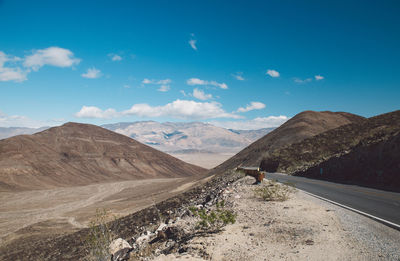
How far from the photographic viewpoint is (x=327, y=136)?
38.0m

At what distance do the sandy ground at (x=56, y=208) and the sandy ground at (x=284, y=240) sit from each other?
61.6 ft

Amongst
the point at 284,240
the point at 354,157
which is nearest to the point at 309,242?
the point at 284,240

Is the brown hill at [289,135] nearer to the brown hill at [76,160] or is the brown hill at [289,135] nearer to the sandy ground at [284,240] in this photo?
the brown hill at [76,160]

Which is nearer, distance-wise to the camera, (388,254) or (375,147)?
(388,254)

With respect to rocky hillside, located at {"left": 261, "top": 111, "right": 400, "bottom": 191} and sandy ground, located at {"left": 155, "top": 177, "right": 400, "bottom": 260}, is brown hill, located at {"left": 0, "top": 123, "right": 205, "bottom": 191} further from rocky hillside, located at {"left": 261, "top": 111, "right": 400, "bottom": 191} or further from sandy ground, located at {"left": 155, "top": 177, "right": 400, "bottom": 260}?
sandy ground, located at {"left": 155, "top": 177, "right": 400, "bottom": 260}

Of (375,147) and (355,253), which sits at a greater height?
(375,147)

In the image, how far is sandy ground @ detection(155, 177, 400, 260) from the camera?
16.1 ft

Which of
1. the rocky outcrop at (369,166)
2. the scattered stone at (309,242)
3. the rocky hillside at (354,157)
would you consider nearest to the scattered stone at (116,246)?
the scattered stone at (309,242)

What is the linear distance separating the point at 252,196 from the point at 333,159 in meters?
16.0

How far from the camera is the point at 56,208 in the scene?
42.7 metres

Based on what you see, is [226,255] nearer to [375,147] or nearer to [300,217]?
[300,217]

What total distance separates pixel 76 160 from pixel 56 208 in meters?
53.0

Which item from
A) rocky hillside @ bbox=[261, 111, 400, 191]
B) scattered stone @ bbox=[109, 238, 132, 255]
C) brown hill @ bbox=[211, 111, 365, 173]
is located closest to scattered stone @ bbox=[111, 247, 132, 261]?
scattered stone @ bbox=[109, 238, 132, 255]

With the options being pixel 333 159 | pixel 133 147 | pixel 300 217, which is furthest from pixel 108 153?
pixel 300 217
